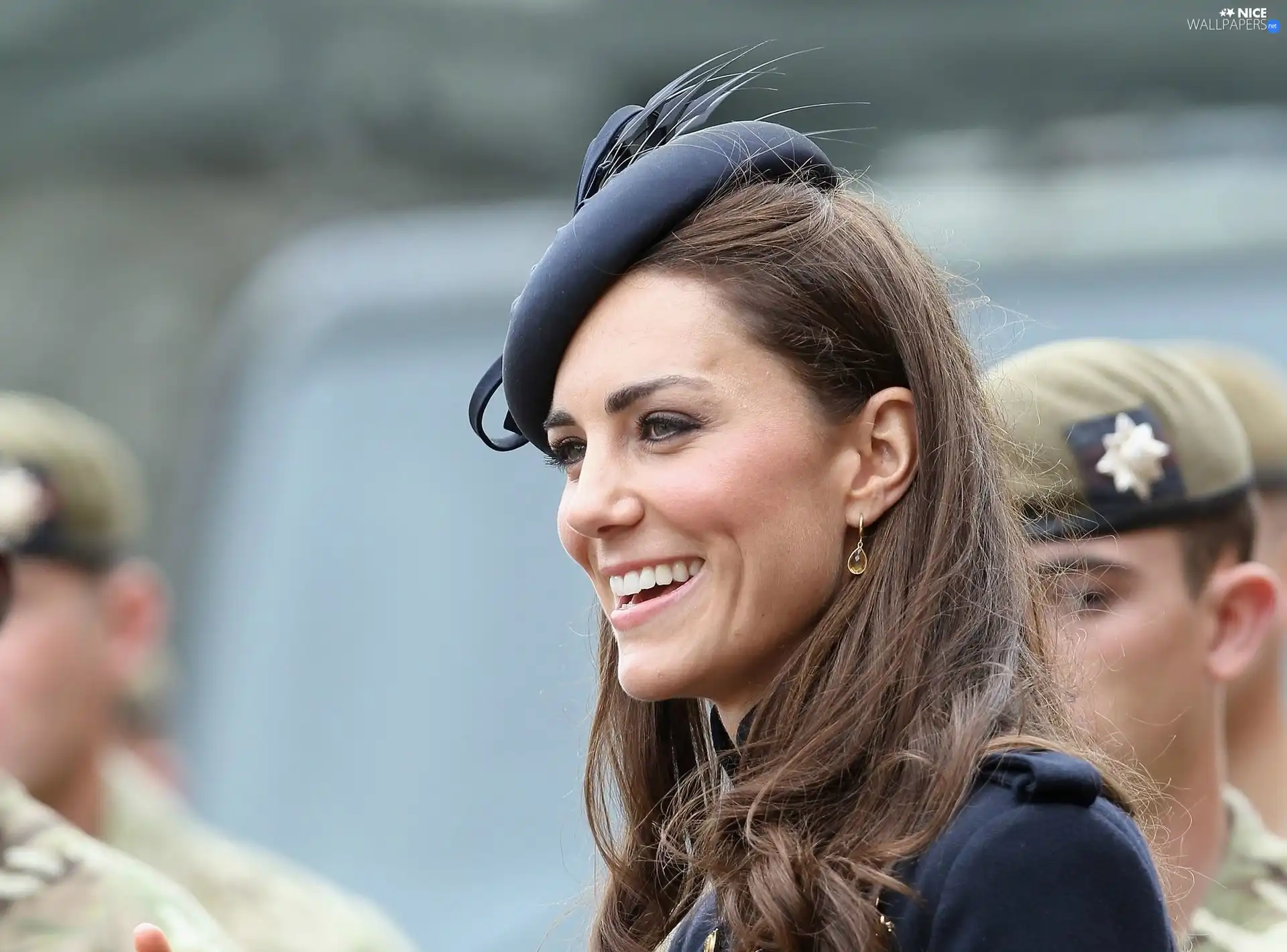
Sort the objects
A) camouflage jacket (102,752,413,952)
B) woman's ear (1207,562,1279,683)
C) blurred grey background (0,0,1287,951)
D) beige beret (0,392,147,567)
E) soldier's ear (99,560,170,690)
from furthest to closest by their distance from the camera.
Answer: blurred grey background (0,0,1287,951)
soldier's ear (99,560,170,690)
beige beret (0,392,147,567)
camouflage jacket (102,752,413,952)
woman's ear (1207,562,1279,683)

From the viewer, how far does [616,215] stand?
2211 mm

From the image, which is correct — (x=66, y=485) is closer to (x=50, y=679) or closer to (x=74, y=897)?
A: (x=50, y=679)

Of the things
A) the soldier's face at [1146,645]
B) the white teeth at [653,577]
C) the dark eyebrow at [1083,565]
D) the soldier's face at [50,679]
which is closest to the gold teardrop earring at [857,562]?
the white teeth at [653,577]

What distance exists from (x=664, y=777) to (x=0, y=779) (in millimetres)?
1227

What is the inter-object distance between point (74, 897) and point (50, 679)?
1.99 m

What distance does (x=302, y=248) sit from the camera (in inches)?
351

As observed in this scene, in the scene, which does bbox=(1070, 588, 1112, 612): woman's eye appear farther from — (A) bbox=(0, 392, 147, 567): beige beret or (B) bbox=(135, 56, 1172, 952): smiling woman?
(A) bbox=(0, 392, 147, 567): beige beret

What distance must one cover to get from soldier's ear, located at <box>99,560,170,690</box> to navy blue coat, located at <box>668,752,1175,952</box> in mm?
3512

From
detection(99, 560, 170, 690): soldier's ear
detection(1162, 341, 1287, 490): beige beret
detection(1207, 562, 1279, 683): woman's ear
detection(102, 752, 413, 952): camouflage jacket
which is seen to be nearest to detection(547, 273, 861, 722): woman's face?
detection(1207, 562, 1279, 683): woman's ear

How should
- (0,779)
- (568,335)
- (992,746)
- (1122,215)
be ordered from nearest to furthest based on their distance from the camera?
(992,746)
(568,335)
(0,779)
(1122,215)

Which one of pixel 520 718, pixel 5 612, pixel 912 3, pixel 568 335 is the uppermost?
pixel 912 3

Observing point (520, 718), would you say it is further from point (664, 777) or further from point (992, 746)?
point (992, 746)

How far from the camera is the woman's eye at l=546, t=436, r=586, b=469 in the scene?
2287mm

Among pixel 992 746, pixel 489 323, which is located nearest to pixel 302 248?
pixel 489 323
